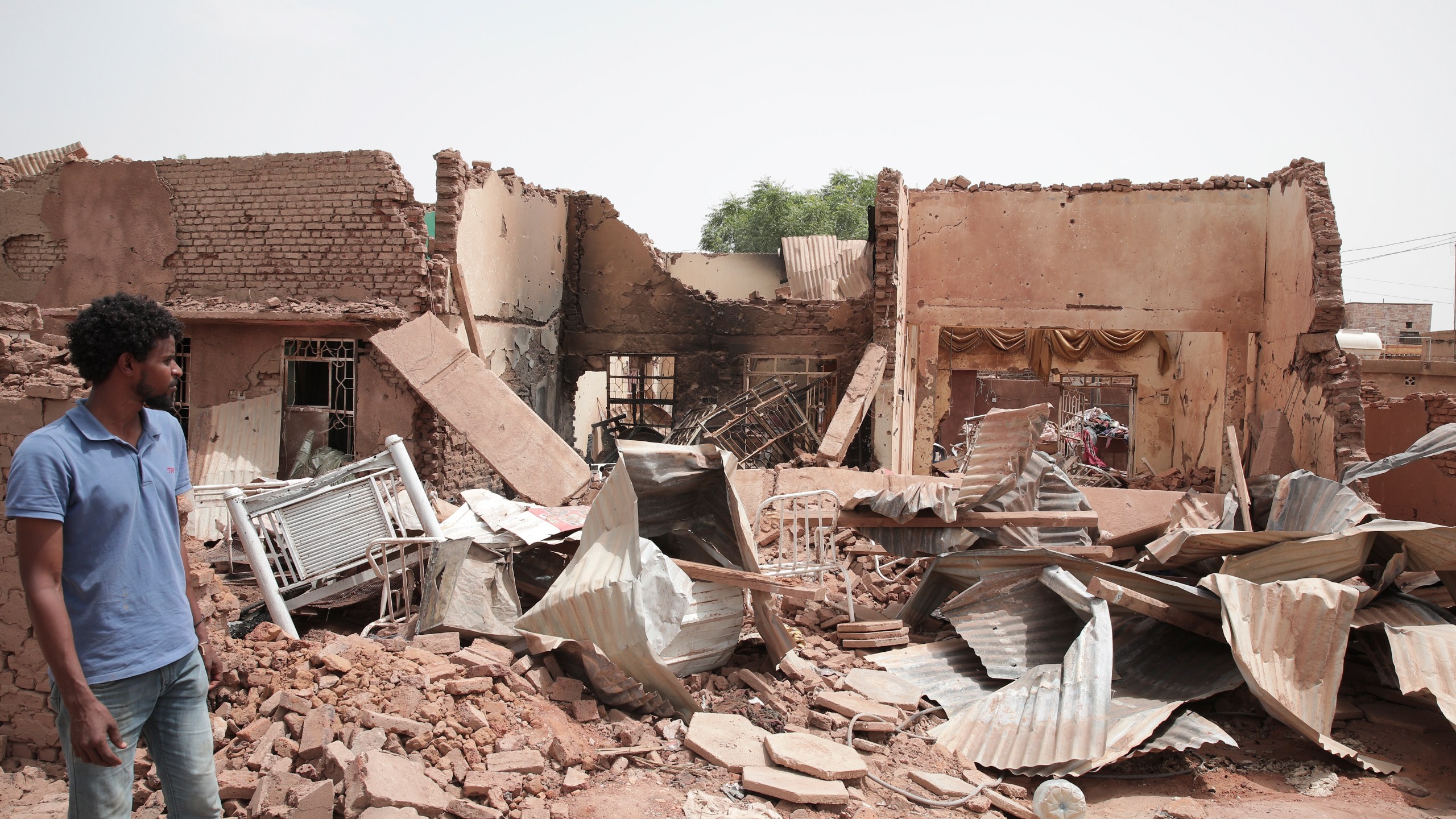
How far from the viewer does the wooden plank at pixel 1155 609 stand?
509 cm

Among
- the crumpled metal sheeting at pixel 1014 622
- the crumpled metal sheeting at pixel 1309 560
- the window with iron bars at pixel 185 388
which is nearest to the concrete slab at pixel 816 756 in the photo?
the crumpled metal sheeting at pixel 1014 622

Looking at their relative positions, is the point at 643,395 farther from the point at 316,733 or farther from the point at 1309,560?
the point at 316,733

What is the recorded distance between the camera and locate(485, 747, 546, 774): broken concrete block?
386 centimetres

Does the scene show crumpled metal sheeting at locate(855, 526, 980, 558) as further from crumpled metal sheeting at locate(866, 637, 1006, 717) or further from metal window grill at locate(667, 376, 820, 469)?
metal window grill at locate(667, 376, 820, 469)

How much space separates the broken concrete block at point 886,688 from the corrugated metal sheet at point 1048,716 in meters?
0.30

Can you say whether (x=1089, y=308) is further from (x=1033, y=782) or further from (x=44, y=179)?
(x=44, y=179)

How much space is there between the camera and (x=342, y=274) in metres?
9.76

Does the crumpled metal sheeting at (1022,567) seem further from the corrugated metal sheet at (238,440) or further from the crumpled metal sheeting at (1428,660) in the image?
the corrugated metal sheet at (238,440)

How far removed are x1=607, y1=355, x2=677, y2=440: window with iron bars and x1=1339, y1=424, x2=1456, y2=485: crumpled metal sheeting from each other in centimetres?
871

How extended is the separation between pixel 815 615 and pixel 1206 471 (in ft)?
30.5

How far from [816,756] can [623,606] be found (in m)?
1.21

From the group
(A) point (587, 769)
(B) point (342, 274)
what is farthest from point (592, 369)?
(A) point (587, 769)

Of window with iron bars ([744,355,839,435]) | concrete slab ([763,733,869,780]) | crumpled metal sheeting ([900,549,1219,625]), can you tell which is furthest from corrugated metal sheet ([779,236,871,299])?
concrete slab ([763,733,869,780])

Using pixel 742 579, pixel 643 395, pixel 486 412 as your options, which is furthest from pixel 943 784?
pixel 643 395
